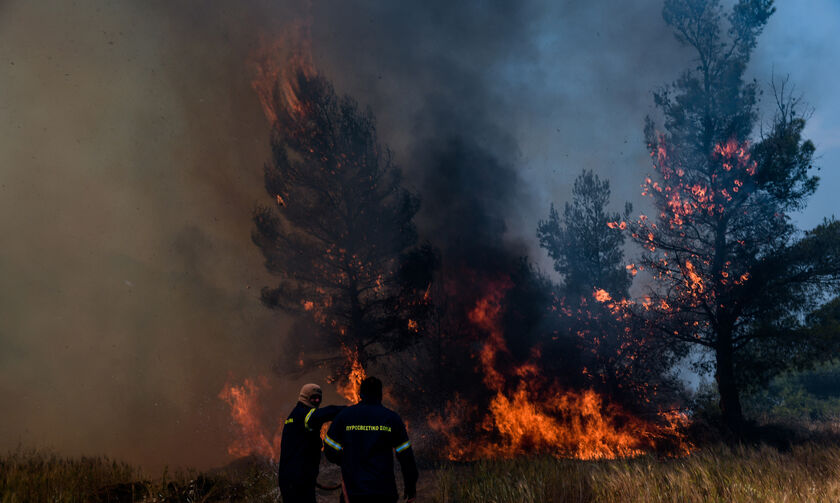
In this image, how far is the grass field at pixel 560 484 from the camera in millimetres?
6084

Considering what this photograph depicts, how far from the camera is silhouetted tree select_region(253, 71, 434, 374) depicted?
17.8 m

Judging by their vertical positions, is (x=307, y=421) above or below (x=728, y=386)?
above

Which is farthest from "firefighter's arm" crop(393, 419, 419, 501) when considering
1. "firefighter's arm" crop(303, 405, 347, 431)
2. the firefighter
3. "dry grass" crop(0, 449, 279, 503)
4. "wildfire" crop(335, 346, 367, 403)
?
"wildfire" crop(335, 346, 367, 403)

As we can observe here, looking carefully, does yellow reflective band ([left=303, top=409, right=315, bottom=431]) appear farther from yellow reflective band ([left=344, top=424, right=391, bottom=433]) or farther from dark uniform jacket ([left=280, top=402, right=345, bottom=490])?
yellow reflective band ([left=344, top=424, right=391, bottom=433])

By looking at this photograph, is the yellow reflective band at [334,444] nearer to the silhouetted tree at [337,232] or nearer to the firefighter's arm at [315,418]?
the firefighter's arm at [315,418]

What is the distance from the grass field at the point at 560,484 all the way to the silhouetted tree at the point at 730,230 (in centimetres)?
359

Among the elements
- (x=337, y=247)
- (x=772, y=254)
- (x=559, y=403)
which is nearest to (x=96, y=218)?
(x=337, y=247)

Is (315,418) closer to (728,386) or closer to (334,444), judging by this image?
(334,444)

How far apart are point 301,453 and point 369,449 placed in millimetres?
1627

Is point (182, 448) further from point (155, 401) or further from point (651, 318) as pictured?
point (651, 318)

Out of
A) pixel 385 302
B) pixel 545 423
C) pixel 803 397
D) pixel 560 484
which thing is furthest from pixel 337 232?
pixel 803 397

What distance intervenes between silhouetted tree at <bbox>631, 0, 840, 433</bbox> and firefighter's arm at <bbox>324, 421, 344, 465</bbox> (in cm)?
1257

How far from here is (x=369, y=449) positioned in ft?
13.7

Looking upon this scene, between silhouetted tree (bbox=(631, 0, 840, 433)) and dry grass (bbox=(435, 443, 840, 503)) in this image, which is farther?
silhouetted tree (bbox=(631, 0, 840, 433))
